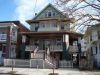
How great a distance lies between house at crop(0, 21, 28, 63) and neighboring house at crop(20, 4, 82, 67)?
277 cm

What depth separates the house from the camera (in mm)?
46812

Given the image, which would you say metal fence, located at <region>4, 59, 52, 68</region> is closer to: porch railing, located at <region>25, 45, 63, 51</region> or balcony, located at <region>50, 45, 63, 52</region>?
porch railing, located at <region>25, 45, 63, 51</region>

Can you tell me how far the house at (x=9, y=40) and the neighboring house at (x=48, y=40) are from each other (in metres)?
2.77

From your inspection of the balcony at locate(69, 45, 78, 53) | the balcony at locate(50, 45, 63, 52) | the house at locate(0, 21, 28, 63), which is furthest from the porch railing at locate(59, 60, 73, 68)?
the house at locate(0, 21, 28, 63)

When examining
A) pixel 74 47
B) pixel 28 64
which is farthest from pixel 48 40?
pixel 28 64

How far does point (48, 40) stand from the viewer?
154 ft

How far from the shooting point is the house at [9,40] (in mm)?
46812

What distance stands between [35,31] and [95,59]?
1339 cm

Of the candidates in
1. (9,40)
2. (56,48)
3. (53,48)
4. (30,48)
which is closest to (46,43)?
(53,48)

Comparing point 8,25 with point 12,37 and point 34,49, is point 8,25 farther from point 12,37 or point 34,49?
point 34,49

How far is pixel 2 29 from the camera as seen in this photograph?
4894cm

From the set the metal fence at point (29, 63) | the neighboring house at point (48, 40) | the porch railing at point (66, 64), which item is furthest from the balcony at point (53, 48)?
the porch railing at point (66, 64)

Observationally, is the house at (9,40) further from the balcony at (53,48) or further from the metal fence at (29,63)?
the metal fence at (29,63)

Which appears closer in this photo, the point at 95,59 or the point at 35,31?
the point at 95,59
